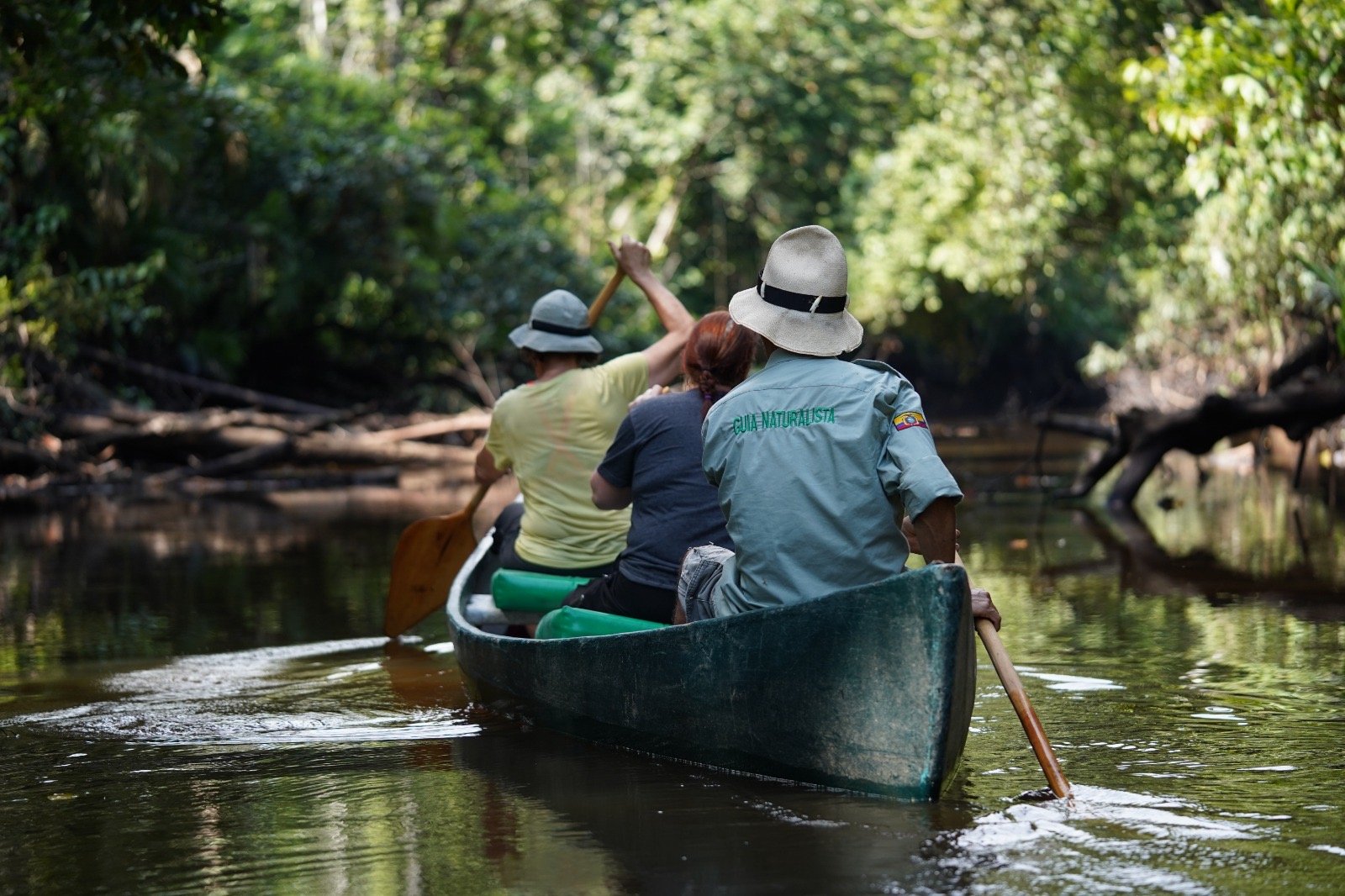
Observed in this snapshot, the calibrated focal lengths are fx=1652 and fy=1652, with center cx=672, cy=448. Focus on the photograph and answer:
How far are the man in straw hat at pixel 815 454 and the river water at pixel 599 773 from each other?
0.64 metres

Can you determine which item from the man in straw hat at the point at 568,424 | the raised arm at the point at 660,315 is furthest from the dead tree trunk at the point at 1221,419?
the man in straw hat at the point at 568,424

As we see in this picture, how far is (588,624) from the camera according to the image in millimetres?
5414

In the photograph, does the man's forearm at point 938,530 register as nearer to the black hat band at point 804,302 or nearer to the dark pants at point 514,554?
the black hat band at point 804,302

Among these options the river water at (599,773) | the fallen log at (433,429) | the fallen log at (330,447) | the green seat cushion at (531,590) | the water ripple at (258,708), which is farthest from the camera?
the fallen log at (433,429)

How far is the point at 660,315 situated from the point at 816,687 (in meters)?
2.74

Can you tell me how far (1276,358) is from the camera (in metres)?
19.2

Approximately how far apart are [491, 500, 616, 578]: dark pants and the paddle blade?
68cm

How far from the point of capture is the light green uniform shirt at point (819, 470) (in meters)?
4.27

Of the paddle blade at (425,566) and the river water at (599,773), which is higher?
the paddle blade at (425,566)

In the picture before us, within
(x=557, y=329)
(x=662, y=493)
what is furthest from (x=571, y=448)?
(x=662, y=493)

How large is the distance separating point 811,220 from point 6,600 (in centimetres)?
2406

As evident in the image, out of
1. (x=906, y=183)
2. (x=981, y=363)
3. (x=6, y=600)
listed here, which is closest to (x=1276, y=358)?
(x=906, y=183)

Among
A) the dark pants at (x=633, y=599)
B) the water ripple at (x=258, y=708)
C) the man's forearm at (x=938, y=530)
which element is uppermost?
the man's forearm at (x=938, y=530)

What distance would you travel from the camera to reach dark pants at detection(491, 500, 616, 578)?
6531 millimetres
